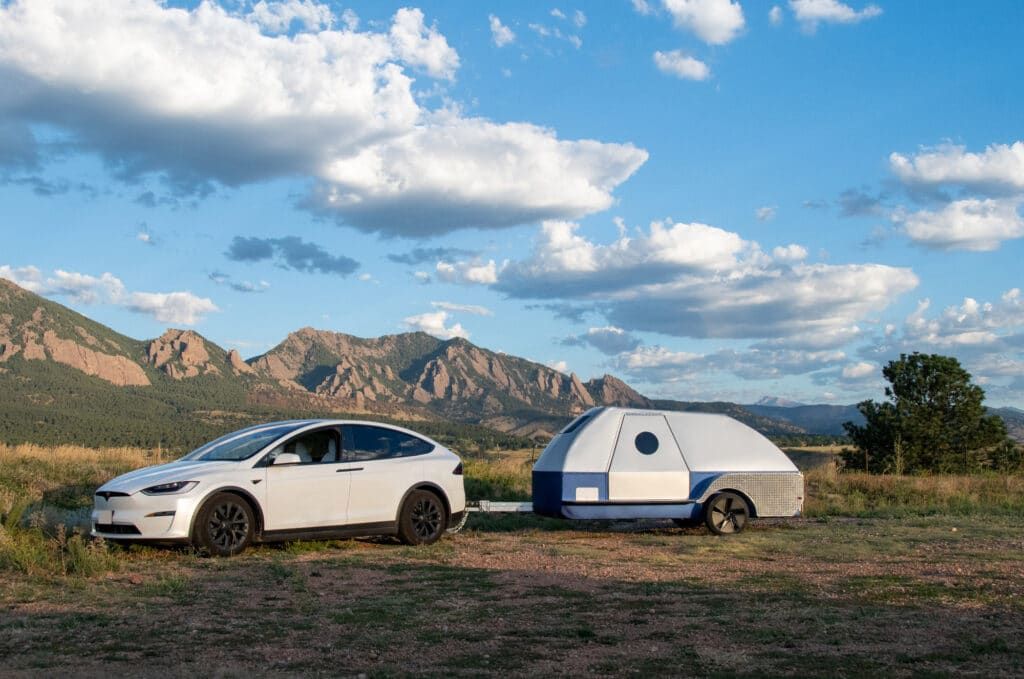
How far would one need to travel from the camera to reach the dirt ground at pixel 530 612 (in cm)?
621

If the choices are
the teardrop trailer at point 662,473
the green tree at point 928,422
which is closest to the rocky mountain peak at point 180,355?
the green tree at point 928,422

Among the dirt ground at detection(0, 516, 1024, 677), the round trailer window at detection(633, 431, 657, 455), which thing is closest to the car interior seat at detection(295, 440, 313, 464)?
the dirt ground at detection(0, 516, 1024, 677)

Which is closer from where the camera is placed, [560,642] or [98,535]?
[560,642]

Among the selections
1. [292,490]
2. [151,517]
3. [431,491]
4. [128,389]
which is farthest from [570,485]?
[128,389]

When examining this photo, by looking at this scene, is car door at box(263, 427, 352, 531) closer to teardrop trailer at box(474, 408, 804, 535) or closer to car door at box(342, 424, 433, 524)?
car door at box(342, 424, 433, 524)

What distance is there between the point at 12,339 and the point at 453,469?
473ft

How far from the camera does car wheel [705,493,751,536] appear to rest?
14109 mm

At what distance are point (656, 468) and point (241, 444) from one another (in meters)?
5.65

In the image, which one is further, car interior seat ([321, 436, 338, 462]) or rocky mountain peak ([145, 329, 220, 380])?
rocky mountain peak ([145, 329, 220, 380])

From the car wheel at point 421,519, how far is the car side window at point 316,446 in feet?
3.70

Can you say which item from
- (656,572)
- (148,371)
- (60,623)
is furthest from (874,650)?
(148,371)

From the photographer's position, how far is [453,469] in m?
13.2

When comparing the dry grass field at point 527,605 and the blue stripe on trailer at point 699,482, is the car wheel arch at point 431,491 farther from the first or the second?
the blue stripe on trailer at point 699,482

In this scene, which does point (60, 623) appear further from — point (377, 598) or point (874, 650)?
point (874, 650)
